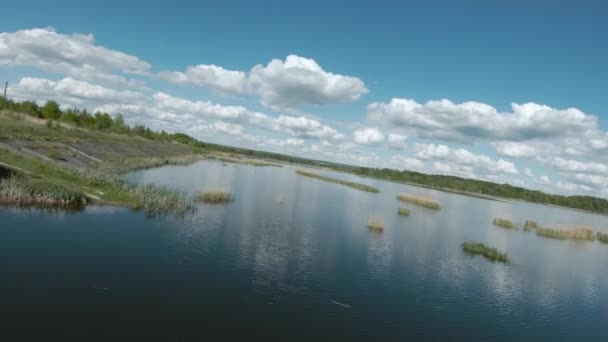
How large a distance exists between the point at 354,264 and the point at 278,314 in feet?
32.6

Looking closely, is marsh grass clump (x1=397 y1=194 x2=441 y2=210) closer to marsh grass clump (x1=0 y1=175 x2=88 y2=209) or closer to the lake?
the lake

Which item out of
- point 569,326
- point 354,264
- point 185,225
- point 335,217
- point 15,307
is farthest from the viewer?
point 335,217

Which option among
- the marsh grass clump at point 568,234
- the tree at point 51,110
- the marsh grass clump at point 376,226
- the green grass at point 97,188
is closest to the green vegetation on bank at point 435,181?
the tree at point 51,110

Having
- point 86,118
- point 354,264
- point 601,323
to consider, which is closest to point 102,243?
point 354,264

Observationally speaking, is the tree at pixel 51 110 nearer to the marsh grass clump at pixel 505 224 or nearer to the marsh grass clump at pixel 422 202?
the marsh grass clump at pixel 422 202

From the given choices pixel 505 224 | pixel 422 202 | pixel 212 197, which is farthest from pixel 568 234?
pixel 212 197

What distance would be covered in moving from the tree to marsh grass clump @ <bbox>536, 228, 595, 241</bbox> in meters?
99.5

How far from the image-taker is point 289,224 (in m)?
33.4

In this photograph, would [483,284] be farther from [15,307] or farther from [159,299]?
[15,307]

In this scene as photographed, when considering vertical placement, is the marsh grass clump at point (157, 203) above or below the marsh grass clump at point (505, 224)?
below

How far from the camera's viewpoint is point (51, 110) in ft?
306

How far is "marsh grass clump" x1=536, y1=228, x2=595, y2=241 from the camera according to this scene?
52.5 meters

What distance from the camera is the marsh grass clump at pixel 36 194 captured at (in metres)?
25.2

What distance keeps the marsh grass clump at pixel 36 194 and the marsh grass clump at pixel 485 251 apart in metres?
30.5
